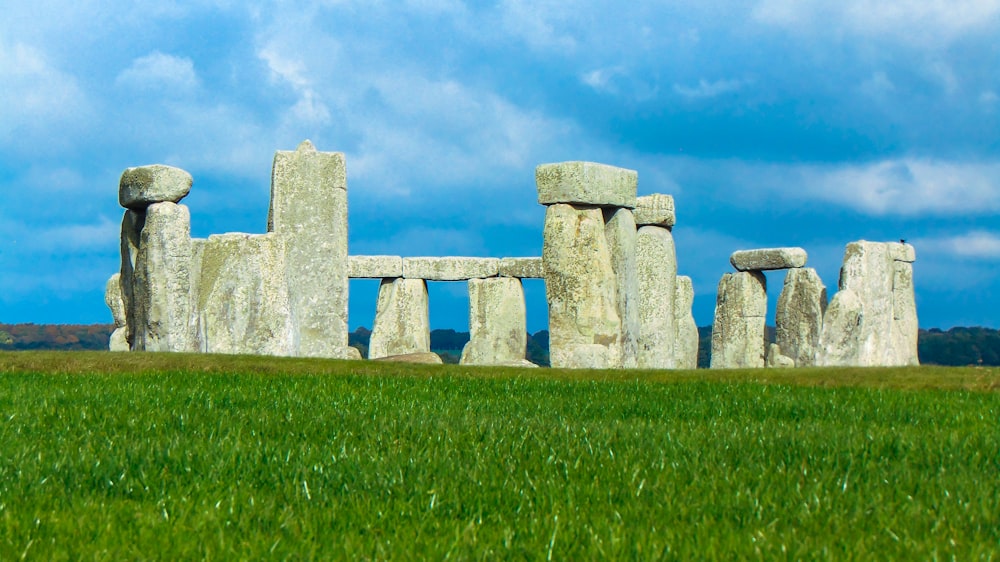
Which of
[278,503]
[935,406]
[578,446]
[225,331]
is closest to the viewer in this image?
[278,503]

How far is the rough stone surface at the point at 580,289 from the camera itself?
18203 mm

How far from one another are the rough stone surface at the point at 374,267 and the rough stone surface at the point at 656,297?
26.1ft

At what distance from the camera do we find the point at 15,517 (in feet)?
19.1

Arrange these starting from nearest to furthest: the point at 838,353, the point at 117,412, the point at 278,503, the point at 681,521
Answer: the point at 681,521
the point at 278,503
the point at 117,412
the point at 838,353

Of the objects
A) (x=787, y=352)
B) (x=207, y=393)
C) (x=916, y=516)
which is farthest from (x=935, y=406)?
(x=787, y=352)

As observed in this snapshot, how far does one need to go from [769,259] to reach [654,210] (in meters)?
5.08

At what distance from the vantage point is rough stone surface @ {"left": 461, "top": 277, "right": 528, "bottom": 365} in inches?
1118

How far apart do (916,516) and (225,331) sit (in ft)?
50.4

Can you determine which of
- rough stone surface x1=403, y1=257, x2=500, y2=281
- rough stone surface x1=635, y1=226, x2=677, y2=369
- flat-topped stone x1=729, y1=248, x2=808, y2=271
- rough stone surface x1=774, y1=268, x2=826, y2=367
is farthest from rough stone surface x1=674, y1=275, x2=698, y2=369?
rough stone surface x1=403, y1=257, x2=500, y2=281

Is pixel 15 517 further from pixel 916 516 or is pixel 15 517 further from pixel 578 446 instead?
pixel 916 516

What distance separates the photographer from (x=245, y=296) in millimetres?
19625

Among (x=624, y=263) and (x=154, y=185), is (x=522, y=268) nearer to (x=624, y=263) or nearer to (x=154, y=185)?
(x=624, y=263)

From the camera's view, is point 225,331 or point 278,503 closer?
point 278,503

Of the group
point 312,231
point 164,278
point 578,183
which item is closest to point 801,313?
point 578,183
